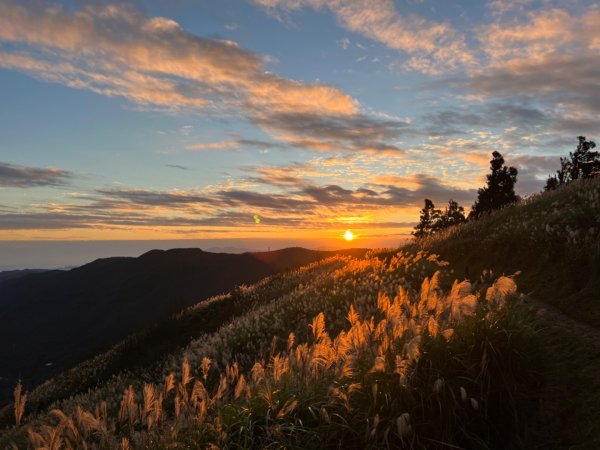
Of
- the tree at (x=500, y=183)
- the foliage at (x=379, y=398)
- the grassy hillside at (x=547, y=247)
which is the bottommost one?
the foliage at (x=379, y=398)

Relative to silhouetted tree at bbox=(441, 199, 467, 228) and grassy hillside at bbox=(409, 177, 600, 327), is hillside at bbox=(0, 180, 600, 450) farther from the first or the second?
silhouetted tree at bbox=(441, 199, 467, 228)

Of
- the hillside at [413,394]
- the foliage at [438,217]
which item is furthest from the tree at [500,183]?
the hillside at [413,394]

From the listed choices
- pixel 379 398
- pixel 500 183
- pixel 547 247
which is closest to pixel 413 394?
pixel 379 398

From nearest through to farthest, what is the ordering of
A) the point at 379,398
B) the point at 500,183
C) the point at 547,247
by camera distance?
the point at 379,398
the point at 547,247
the point at 500,183

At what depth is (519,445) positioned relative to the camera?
4949mm

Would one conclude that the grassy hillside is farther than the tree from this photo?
No

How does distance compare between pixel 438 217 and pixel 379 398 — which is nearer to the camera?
pixel 379 398

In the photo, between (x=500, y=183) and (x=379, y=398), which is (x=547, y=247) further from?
(x=500, y=183)

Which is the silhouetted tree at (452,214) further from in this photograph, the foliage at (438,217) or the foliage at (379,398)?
the foliage at (379,398)

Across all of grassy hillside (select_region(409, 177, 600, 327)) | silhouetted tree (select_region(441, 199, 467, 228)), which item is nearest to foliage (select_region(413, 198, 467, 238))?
silhouetted tree (select_region(441, 199, 467, 228))

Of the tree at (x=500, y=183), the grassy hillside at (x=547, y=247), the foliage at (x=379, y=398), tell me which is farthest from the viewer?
the tree at (x=500, y=183)

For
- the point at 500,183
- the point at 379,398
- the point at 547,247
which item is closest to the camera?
the point at 379,398

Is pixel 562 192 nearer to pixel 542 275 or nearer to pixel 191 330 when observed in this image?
pixel 542 275

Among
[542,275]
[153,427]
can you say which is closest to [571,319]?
[542,275]
